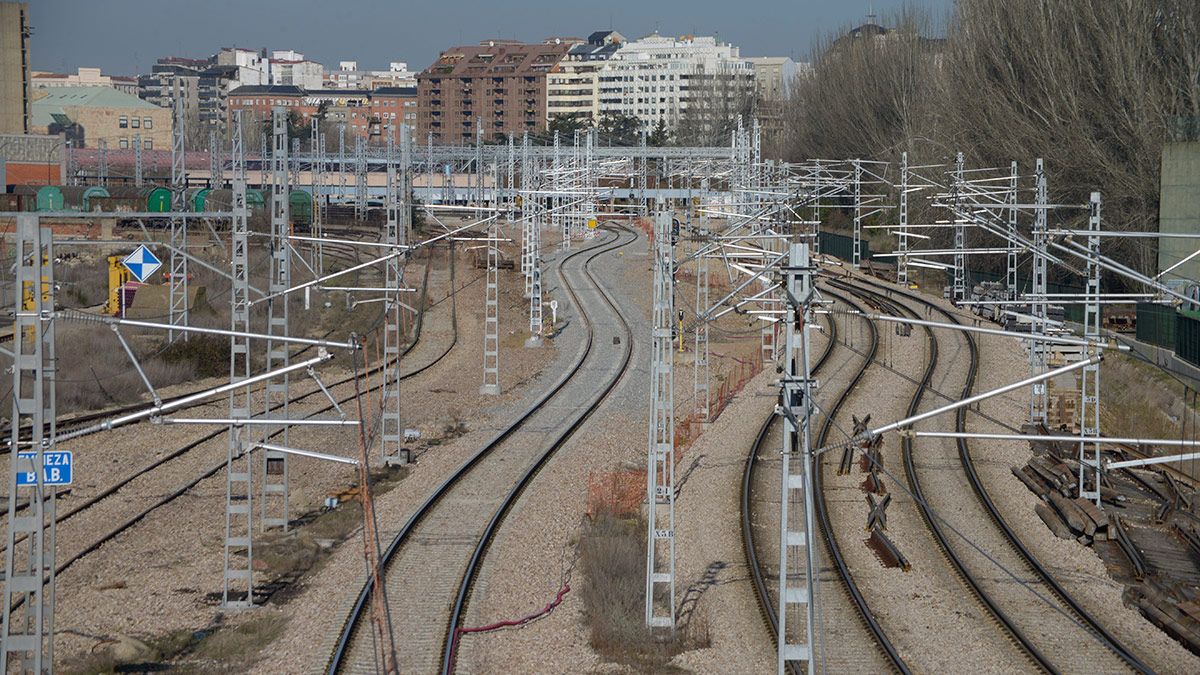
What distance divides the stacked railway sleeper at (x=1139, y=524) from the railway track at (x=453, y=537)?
7232 millimetres

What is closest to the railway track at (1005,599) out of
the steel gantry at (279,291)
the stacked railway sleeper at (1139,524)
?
the stacked railway sleeper at (1139,524)

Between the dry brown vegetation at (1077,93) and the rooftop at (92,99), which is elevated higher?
the rooftop at (92,99)

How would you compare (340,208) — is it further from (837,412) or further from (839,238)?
(837,412)

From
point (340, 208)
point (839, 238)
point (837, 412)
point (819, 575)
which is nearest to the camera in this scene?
point (819, 575)

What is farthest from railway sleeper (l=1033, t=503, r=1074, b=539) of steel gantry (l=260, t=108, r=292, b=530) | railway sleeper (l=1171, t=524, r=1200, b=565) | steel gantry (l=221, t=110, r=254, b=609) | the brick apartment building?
the brick apartment building

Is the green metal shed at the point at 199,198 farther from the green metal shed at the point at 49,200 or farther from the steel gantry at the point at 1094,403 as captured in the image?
the steel gantry at the point at 1094,403

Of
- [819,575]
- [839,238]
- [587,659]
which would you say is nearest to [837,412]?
[819,575]

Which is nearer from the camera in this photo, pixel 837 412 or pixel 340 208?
pixel 837 412

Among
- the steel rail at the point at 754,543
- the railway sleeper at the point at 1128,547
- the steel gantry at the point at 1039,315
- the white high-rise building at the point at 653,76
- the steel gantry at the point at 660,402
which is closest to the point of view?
the steel gantry at the point at 660,402

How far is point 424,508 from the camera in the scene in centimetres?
1778

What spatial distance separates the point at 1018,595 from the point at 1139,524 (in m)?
4.53

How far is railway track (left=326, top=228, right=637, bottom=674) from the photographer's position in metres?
12.8

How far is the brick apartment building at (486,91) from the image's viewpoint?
14238 cm

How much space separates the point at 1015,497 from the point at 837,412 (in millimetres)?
5747
